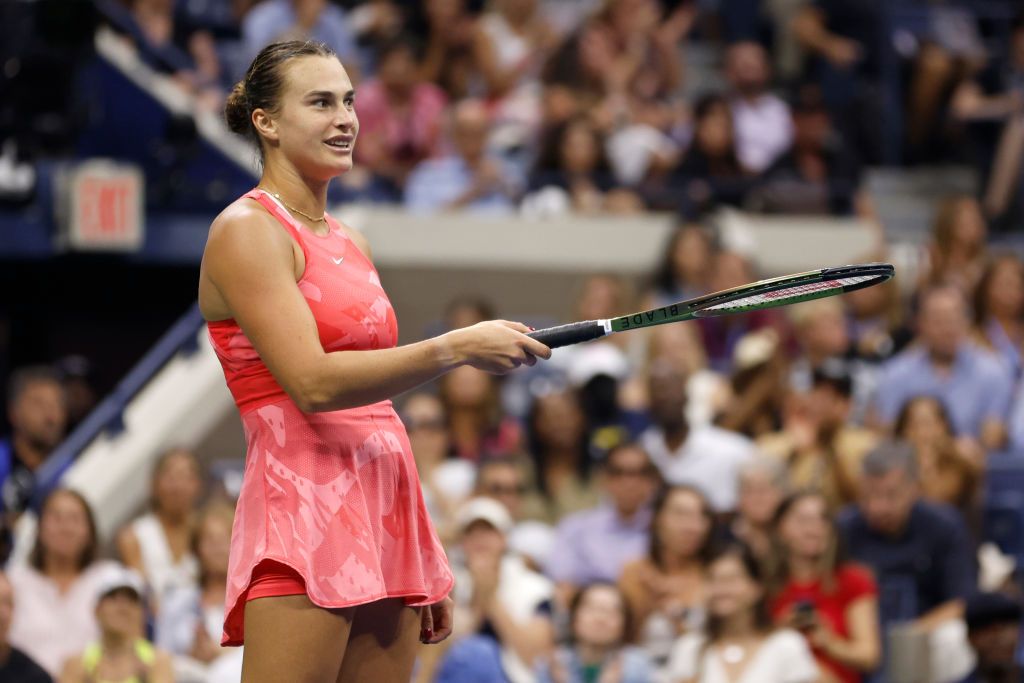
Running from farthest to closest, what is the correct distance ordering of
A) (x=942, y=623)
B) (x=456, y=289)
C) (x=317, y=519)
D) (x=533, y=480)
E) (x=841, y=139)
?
(x=841, y=139)
(x=456, y=289)
(x=533, y=480)
(x=942, y=623)
(x=317, y=519)

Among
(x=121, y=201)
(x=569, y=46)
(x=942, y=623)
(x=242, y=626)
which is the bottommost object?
(x=942, y=623)

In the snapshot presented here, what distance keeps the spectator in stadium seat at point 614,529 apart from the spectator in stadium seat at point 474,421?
0.81 metres

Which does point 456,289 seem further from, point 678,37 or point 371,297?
point 371,297

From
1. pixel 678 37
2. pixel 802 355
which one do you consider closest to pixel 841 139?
pixel 678 37

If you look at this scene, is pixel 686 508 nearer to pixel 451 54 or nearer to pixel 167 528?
pixel 167 528

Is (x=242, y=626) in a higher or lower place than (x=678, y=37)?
lower

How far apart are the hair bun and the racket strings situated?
1.03 m

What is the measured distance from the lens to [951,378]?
30.6ft

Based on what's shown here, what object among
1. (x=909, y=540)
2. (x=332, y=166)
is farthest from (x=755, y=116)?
(x=332, y=166)

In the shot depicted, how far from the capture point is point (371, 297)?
370cm

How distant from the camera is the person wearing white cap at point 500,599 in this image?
7.20 metres

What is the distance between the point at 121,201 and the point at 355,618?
6.89 metres

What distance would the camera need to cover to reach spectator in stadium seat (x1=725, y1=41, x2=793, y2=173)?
38.9 ft

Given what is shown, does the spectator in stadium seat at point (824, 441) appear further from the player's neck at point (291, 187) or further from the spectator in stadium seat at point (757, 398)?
the player's neck at point (291, 187)
